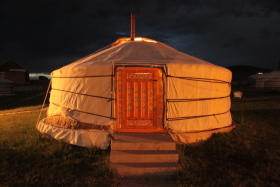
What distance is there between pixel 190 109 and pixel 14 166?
3383 mm

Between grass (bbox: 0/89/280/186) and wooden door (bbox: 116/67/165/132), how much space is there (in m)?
0.71

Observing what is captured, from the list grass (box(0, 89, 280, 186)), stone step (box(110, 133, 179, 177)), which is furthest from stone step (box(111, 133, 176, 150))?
grass (box(0, 89, 280, 186))

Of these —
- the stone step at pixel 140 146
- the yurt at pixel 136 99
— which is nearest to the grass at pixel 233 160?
the stone step at pixel 140 146

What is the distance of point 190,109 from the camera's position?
4.70m

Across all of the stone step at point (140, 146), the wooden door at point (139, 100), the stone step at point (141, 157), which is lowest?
the stone step at point (141, 157)

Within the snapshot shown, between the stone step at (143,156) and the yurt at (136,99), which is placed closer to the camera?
the stone step at (143,156)

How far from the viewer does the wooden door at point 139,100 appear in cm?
456

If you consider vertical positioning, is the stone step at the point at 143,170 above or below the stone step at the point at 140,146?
below

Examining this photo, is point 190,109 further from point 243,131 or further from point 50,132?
point 50,132

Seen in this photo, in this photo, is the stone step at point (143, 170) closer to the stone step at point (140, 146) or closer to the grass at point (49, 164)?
the grass at point (49, 164)

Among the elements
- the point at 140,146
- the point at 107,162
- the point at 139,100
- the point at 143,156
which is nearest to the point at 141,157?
the point at 143,156

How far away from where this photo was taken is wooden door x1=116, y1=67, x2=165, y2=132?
179 inches

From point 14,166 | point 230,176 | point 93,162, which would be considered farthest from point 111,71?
point 230,176

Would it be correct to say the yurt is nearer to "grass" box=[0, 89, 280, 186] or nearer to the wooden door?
the wooden door
